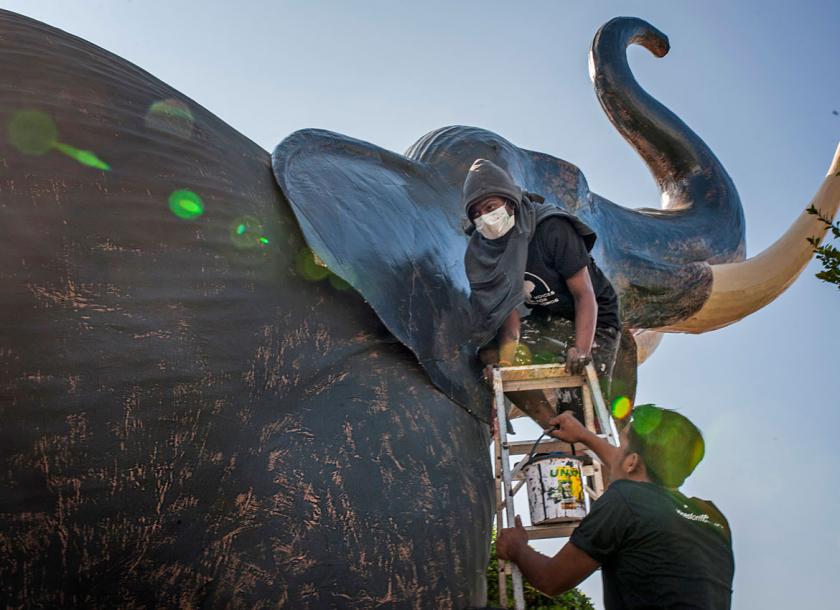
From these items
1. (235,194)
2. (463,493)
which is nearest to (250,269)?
(235,194)

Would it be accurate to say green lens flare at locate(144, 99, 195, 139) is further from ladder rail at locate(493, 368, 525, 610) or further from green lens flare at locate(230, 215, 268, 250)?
ladder rail at locate(493, 368, 525, 610)

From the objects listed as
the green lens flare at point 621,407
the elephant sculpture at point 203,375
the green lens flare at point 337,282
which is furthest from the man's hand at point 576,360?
the green lens flare at point 621,407

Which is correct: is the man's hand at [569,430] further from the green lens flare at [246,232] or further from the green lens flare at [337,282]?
the green lens flare at [246,232]

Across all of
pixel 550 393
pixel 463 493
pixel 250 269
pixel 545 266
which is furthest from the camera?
pixel 550 393

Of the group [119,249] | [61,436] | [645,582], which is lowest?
[645,582]

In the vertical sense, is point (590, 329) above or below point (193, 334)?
above

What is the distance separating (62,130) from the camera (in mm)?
2141

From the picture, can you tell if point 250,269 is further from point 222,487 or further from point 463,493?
point 463,493

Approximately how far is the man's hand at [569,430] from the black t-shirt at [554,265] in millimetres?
512

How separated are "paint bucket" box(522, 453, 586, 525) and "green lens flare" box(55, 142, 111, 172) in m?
1.68

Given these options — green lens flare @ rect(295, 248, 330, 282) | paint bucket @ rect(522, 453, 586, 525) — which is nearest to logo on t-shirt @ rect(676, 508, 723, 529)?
paint bucket @ rect(522, 453, 586, 525)

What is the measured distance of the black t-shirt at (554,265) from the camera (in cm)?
328

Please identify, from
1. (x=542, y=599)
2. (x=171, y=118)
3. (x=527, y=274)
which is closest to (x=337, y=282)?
(x=171, y=118)

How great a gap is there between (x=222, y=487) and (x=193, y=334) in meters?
0.38
